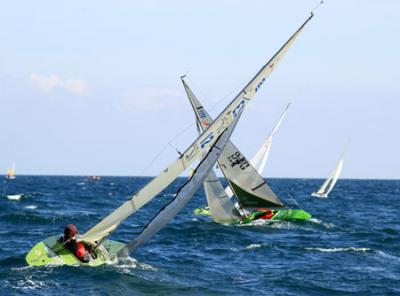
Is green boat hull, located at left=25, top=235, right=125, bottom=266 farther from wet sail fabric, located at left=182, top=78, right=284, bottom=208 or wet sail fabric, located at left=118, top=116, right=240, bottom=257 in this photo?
wet sail fabric, located at left=182, top=78, right=284, bottom=208

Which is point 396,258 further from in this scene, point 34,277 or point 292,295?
point 34,277

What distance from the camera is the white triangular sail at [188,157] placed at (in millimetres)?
24125

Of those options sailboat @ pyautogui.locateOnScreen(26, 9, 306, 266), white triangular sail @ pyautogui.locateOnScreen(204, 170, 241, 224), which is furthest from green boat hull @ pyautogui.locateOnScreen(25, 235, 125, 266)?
white triangular sail @ pyautogui.locateOnScreen(204, 170, 241, 224)

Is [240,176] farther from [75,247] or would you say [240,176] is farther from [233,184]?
[75,247]

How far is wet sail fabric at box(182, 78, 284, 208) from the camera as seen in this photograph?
128 feet

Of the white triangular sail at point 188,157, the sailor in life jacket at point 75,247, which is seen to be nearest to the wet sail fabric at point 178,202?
the white triangular sail at point 188,157

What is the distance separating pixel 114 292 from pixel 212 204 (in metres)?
19.6

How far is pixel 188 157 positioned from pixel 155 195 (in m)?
1.96

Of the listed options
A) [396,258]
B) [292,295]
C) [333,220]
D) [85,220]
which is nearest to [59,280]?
[292,295]

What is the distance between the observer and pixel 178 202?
25.1 meters

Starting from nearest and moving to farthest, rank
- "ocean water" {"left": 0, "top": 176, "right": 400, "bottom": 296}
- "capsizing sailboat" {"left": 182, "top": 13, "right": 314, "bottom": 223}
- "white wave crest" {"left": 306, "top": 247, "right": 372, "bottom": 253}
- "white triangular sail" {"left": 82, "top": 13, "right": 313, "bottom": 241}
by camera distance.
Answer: "ocean water" {"left": 0, "top": 176, "right": 400, "bottom": 296}
"white triangular sail" {"left": 82, "top": 13, "right": 313, "bottom": 241}
"white wave crest" {"left": 306, "top": 247, "right": 372, "bottom": 253}
"capsizing sailboat" {"left": 182, "top": 13, "right": 314, "bottom": 223}

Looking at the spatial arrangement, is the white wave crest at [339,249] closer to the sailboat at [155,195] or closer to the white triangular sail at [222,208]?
the sailboat at [155,195]

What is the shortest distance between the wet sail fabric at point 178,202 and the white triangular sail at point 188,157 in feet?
0.92

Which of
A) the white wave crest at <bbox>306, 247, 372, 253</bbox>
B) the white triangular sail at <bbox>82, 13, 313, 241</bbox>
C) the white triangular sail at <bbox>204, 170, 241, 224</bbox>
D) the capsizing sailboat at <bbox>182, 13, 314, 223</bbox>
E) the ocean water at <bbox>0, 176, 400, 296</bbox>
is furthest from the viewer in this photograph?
the white triangular sail at <bbox>204, 170, 241, 224</bbox>
